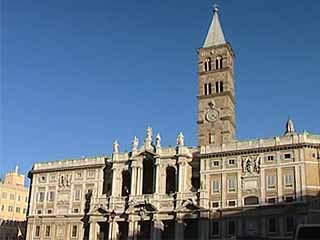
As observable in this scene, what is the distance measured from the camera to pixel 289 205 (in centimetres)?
6531

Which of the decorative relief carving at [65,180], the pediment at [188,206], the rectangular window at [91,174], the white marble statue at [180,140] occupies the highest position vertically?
the white marble statue at [180,140]

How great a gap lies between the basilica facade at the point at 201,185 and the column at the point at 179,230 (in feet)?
0.13

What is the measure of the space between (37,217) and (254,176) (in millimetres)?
35767

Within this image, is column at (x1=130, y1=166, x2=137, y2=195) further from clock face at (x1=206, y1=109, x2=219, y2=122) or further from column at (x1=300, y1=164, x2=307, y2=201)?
column at (x1=300, y1=164, x2=307, y2=201)

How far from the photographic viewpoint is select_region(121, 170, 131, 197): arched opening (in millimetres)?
78438

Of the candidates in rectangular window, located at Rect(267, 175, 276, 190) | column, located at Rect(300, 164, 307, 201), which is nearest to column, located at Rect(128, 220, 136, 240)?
rectangular window, located at Rect(267, 175, 276, 190)

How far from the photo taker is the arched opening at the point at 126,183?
257 feet

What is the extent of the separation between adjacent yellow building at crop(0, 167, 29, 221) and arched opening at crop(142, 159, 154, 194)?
4886 cm

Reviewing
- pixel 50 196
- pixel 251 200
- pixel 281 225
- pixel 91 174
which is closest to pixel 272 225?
pixel 281 225

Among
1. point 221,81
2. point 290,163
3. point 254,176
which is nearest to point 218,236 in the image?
point 254,176

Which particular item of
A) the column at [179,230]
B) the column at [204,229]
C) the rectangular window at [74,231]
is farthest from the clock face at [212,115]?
the rectangular window at [74,231]

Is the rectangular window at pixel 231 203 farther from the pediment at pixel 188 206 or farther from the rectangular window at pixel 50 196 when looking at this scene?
the rectangular window at pixel 50 196

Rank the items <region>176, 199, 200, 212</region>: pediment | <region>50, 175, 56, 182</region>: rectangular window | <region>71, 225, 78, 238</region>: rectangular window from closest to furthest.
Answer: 1. <region>176, 199, 200, 212</region>: pediment
2. <region>71, 225, 78, 238</region>: rectangular window
3. <region>50, 175, 56, 182</region>: rectangular window

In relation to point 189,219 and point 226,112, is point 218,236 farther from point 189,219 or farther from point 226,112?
point 226,112
